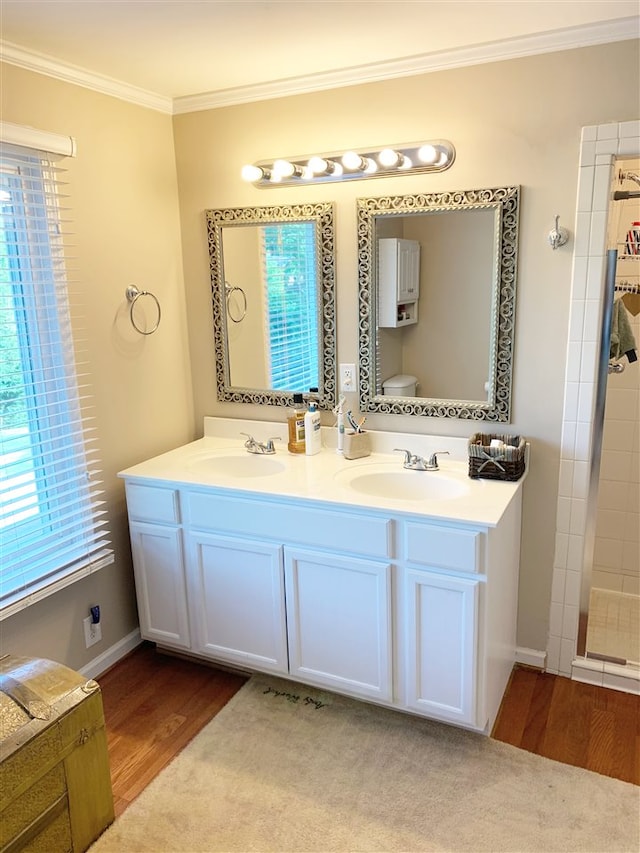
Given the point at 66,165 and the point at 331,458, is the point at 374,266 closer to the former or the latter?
the point at 331,458

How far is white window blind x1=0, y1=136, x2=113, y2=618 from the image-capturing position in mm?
2082

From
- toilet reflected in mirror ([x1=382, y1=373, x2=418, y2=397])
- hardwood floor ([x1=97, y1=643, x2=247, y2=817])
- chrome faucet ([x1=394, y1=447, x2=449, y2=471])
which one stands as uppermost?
toilet reflected in mirror ([x1=382, y1=373, x2=418, y2=397])

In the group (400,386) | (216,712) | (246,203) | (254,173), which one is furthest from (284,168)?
(216,712)

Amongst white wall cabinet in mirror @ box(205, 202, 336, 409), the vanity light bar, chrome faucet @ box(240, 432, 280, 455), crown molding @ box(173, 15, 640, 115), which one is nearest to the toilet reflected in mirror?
white wall cabinet in mirror @ box(205, 202, 336, 409)

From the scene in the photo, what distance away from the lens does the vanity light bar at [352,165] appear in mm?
2266

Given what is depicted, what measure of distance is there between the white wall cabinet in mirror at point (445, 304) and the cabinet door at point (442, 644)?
0.72 metres

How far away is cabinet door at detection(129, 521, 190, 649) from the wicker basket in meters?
1.14

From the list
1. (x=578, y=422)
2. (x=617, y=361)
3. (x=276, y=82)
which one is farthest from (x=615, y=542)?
(x=276, y=82)

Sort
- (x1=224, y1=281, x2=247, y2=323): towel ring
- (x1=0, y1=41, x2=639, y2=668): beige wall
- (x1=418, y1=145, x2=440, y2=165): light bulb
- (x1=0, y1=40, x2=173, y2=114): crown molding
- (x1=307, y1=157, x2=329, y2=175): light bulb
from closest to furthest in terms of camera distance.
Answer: (x1=0, y1=40, x2=173, y2=114): crown molding → (x1=0, y1=41, x2=639, y2=668): beige wall → (x1=418, y1=145, x2=440, y2=165): light bulb → (x1=307, y1=157, x2=329, y2=175): light bulb → (x1=224, y1=281, x2=247, y2=323): towel ring

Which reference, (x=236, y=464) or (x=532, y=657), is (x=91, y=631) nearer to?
(x=236, y=464)

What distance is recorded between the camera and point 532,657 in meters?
2.53

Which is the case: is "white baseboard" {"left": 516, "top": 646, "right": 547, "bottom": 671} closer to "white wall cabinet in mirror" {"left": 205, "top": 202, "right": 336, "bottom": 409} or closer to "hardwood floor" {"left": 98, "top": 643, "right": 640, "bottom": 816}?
"hardwood floor" {"left": 98, "top": 643, "right": 640, "bottom": 816}

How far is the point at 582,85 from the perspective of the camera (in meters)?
2.06

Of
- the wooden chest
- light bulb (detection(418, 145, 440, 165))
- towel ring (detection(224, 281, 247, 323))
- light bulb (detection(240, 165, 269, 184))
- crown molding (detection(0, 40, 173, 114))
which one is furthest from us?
towel ring (detection(224, 281, 247, 323))
